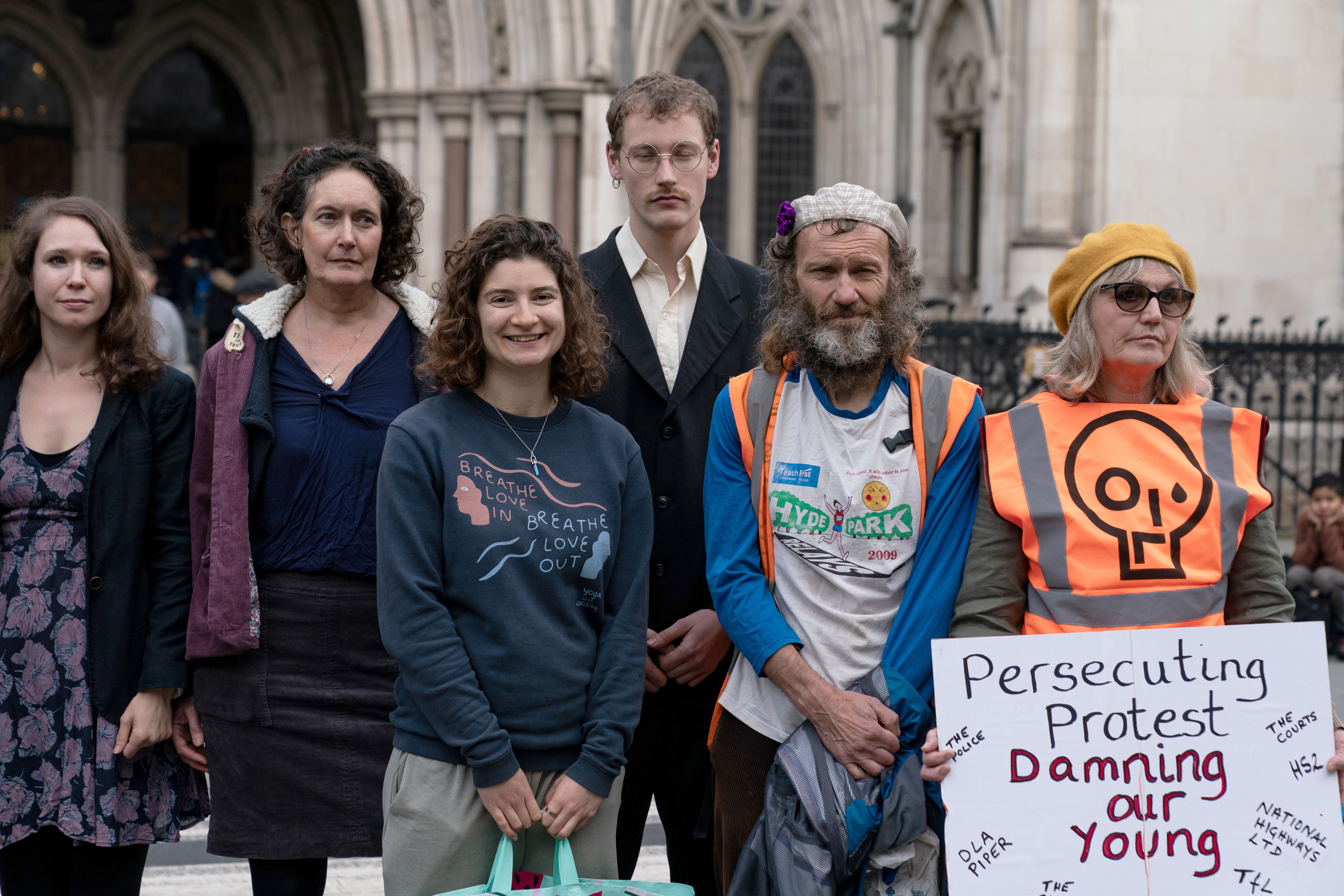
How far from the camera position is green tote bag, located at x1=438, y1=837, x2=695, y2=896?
8.50ft

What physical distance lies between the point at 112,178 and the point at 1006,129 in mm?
12193

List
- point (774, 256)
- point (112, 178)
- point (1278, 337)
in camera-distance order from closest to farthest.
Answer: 1. point (774, 256)
2. point (1278, 337)
3. point (112, 178)

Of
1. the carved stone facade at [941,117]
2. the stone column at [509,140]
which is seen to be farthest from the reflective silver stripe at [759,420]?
the stone column at [509,140]

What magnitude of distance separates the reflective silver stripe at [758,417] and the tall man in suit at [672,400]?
0.34 metres

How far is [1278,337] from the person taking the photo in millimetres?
12766

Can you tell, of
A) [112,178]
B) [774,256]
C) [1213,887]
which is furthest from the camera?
[112,178]

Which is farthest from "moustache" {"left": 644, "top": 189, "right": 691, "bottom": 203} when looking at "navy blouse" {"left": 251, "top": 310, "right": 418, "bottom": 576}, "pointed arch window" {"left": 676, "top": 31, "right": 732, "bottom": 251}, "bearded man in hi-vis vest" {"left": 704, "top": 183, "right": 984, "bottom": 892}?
"pointed arch window" {"left": 676, "top": 31, "right": 732, "bottom": 251}

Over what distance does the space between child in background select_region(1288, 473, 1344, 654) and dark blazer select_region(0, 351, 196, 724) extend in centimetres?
700

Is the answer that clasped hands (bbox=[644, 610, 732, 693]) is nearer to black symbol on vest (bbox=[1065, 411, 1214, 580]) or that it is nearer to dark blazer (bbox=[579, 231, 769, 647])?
dark blazer (bbox=[579, 231, 769, 647])

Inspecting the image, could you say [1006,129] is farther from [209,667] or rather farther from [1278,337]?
[209,667]

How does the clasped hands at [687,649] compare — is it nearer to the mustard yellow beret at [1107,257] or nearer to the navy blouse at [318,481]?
the navy blouse at [318,481]

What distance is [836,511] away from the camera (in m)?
2.89

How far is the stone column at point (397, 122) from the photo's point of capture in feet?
48.3

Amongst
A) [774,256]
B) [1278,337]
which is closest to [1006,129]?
[1278,337]
